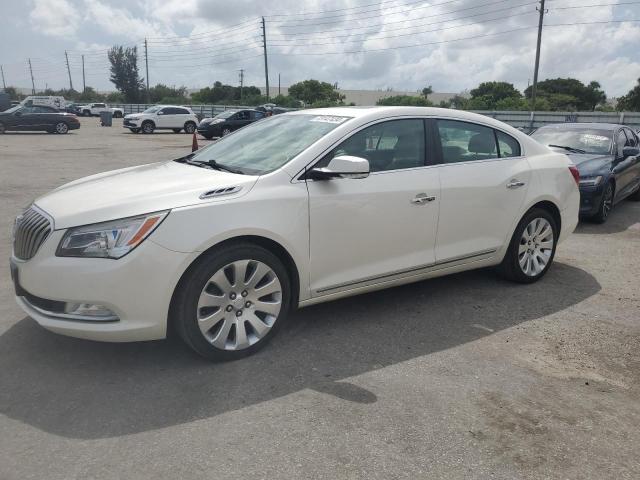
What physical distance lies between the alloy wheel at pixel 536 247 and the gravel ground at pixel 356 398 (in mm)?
452

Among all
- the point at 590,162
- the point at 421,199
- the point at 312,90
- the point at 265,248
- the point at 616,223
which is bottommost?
the point at 616,223

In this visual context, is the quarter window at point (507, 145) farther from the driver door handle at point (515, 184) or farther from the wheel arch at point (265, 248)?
the wheel arch at point (265, 248)

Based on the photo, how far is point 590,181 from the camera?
26.6 feet

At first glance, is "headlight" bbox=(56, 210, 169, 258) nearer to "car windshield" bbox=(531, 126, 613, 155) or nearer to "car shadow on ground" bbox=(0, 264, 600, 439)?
"car shadow on ground" bbox=(0, 264, 600, 439)

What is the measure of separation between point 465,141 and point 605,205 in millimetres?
4679

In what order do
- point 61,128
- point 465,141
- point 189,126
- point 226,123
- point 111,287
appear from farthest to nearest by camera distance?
1. point 189,126
2. point 61,128
3. point 226,123
4. point 465,141
5. point 111,287

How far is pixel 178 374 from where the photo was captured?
3426 mm

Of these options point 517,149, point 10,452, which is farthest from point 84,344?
point 517,149

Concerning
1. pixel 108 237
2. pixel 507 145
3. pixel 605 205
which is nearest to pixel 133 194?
pixel 108 237

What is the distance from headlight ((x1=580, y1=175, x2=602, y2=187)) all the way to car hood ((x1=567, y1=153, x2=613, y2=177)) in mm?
88

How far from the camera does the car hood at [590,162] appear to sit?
8.23 meters

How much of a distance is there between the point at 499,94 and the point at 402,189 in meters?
68.9

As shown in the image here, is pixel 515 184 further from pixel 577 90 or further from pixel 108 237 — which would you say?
pixel 577 90

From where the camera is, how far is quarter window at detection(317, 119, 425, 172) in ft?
13.3
